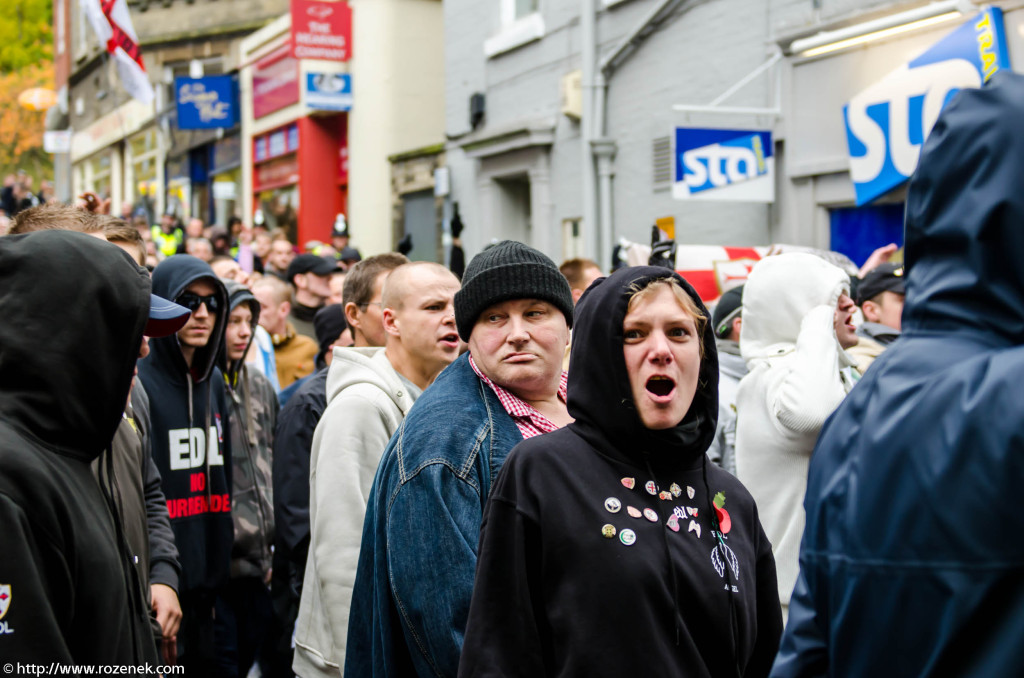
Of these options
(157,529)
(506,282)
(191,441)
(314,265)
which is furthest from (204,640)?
(314,265)

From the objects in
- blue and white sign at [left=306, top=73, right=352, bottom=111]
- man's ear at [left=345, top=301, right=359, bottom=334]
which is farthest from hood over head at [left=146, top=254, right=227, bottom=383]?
blue and white sign at [left=306, top=73, right=352, bottom=111]

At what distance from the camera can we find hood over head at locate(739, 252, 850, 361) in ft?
14.0

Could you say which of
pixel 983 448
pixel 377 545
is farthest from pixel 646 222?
→ pixel 983 448

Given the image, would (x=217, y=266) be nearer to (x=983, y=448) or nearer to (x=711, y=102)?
(x=711, y=102)

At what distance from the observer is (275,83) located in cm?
2644

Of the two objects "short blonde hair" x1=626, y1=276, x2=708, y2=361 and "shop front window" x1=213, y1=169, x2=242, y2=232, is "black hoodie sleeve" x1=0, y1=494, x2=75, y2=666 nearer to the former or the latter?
"short blonde hair" x1=626, y1=276, x2=708, y2=361

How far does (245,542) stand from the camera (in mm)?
5102

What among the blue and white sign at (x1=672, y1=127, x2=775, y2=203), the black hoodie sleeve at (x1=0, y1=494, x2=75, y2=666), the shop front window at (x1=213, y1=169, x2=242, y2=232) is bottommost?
the black hoodie sleeve at (x1=0, y1=494, x2=75, y2=666)

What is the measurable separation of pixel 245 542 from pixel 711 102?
8.01 metres

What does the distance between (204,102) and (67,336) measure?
27557 millimetres

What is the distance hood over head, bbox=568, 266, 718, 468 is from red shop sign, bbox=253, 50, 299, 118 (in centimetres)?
2333

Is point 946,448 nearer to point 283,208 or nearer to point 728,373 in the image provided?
point 728,373

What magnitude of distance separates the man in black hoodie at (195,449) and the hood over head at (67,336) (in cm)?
229

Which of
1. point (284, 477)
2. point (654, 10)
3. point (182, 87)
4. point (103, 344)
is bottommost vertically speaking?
point (284, 477)
